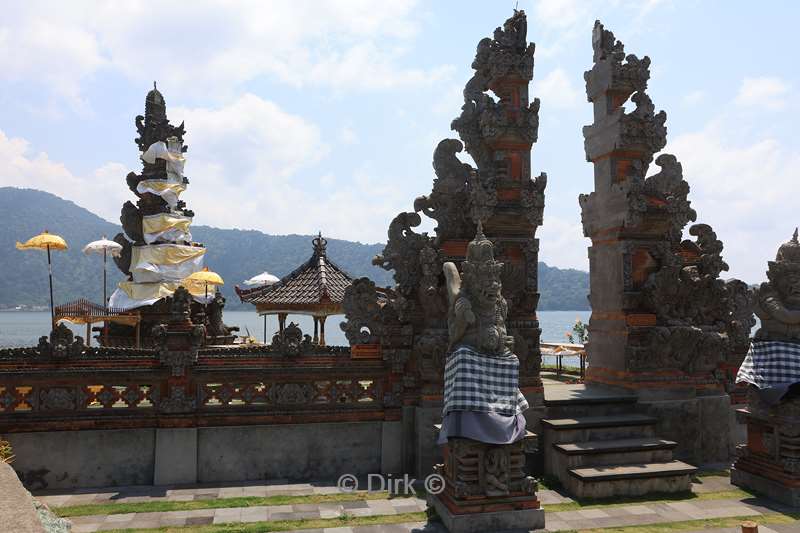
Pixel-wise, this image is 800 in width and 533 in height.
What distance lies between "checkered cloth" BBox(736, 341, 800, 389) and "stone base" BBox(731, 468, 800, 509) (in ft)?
5.00

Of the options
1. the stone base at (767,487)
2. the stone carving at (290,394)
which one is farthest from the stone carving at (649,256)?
the stone carving at (290,394)

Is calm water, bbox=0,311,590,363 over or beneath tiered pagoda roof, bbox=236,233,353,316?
beneath

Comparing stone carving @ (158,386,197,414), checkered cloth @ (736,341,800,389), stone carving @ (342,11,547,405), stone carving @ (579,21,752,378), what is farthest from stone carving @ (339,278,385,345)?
checkered cloth @ (736,341,800,389)

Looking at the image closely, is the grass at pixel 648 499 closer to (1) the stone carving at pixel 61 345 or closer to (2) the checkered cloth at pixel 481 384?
(2) the checkered cloth at pixel 481 384

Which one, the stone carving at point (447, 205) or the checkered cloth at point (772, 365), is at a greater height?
the stone carving at point (447, 205)

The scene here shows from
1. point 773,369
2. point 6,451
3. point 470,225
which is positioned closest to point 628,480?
point 773,369

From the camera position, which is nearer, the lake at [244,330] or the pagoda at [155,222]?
the pagoda at [155,222]

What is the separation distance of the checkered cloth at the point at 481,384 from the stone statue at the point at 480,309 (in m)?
0.18

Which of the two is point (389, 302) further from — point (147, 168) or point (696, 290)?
point (147, 168)

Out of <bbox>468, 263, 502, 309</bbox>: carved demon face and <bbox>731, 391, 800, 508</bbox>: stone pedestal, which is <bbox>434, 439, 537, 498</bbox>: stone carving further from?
<bbox>731, 391, 800, 508</bbox>: stone pedestal

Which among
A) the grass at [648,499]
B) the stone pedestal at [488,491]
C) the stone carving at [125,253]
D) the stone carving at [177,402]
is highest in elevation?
the stone carving at [125,253]

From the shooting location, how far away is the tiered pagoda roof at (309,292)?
2031 centimetres

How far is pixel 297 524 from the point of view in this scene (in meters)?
8.19

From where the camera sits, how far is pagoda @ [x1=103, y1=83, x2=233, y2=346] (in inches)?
1364
